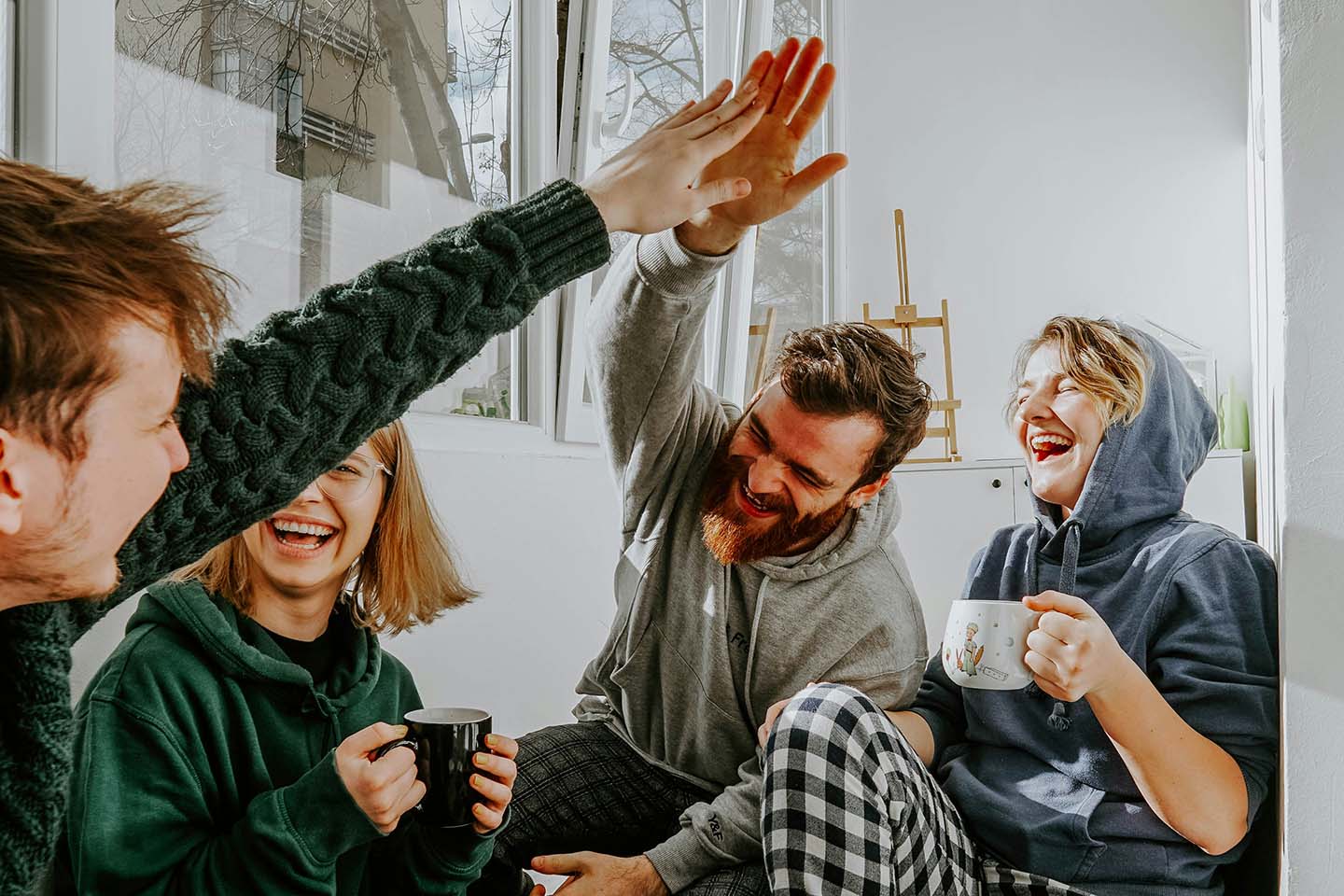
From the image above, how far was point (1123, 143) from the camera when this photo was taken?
11.3 feet

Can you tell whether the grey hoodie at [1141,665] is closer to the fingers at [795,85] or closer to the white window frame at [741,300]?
the fingers at [795,85]

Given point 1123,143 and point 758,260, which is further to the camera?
point 1123,143

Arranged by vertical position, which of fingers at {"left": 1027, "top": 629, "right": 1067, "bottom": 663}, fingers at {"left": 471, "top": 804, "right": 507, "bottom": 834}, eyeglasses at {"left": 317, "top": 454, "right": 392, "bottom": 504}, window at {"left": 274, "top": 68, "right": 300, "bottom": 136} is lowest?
fingers at {"left": 471, "top": 804, "right": 507, "bottom": 834}

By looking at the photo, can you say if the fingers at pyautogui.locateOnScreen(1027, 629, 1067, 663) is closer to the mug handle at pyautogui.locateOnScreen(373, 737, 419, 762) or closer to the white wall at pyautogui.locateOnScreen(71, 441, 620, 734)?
the mug handle at pyautogui.locateOnScreen(373, 737, 419, 762)

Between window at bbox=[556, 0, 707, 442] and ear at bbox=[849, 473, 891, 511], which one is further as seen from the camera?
window at bbox=[556, 0, 707, 442]

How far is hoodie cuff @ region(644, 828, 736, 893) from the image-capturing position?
4.37 ft

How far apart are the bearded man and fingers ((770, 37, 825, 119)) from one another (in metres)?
0.25

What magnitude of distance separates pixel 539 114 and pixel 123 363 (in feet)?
5.46

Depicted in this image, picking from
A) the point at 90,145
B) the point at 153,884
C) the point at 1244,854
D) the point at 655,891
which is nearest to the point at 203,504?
the point at 153,884

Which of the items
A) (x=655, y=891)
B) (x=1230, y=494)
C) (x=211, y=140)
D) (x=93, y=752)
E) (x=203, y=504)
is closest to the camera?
(x=203, y=504)

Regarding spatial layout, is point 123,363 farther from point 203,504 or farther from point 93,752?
point 93,752

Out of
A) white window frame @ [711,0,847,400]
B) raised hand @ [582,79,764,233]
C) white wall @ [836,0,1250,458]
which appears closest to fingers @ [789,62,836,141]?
raised hand @ [582,79,764,233]

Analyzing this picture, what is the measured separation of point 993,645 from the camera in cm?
114

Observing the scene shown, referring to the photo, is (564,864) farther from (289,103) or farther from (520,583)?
(289,103)
